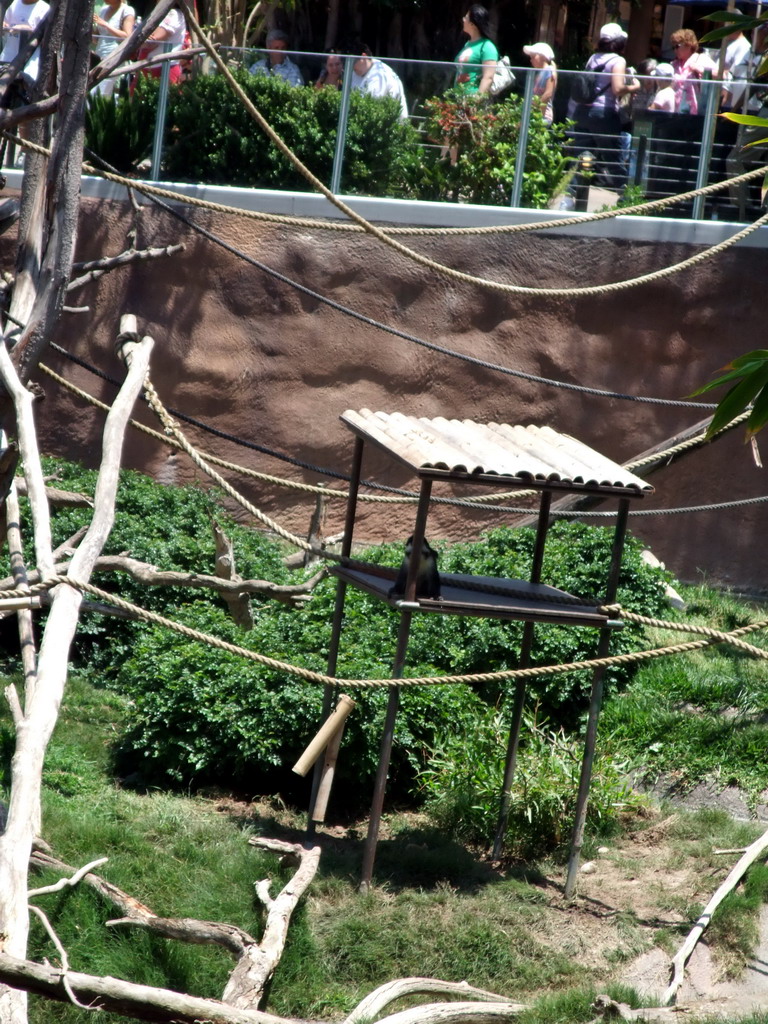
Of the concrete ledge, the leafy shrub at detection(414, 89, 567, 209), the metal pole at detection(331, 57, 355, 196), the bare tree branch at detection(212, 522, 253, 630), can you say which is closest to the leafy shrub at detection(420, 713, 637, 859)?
the bare tree branch at detection(212, 522, 253, 630)

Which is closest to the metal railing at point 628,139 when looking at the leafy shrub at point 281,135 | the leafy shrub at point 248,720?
the leafy shrub at point 281,135

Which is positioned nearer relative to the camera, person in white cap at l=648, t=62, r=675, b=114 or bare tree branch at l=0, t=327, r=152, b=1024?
bare tree branch at l=0, t=327, r=152, b=1024

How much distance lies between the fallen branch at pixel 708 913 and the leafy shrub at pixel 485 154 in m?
5.83

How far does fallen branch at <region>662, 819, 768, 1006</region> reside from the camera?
404 cm

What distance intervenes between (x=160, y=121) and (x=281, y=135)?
1.01 meters

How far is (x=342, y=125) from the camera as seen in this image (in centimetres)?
902

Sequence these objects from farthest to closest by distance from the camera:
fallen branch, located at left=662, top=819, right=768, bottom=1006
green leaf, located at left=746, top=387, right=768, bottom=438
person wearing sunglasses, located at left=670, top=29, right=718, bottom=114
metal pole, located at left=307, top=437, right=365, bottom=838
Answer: person wearing sunglasses, located at left=670, top=29, right=718, bottom=114 → metal pole, located at left=307, top=437, right=365, bottom=838 → fallen branch, located at left=662, top=819, right=768, bottom=1006 → green leaf, located at left=746, top=387, right=768, bottom=438

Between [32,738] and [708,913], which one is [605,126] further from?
[32,738]

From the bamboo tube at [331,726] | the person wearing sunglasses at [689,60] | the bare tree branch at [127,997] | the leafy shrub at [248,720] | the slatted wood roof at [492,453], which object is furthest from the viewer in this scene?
the person wearing sunglasses at [689,60]

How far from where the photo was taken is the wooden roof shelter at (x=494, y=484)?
14.6ft

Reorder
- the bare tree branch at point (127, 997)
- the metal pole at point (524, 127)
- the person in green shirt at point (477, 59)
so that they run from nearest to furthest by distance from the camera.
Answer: the bare tree branch at point (127, 997)
the person in green shirt at point (477, 59)
the metal pole at point (524, 127)

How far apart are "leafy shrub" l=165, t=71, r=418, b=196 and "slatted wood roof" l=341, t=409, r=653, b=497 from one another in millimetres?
4386

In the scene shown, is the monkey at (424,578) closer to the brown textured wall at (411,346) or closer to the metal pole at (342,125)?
the brown textured wall at (411,346)

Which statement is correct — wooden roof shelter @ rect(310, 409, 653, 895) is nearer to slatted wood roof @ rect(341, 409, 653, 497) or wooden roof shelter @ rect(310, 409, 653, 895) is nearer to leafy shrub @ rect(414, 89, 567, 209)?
slatted wood roof @ rect(341, 409, 653, 497)
